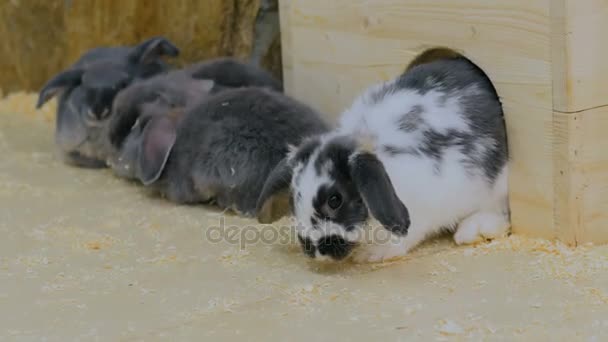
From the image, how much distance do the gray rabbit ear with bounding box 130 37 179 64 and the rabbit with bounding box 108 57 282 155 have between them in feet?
0.69

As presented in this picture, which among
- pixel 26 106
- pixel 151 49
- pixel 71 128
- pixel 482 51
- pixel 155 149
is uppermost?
pixel 482 51

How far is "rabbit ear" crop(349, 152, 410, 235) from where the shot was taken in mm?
2689

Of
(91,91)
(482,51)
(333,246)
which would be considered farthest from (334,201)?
(91,91)

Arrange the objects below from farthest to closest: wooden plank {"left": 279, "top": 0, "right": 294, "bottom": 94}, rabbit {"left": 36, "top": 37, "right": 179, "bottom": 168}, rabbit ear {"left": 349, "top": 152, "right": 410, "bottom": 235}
Result: 1. rabbit {"left": 36, "top": 37, "right": 179, "bottom": 168}
2. wooden plank {"left": 279, "top": 0, "right": 294, "bottom": 94}
3. rabbit ear {"left": 349, "top": 152, "right": 410, "bottom": 235}

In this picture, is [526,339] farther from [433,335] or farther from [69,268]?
[69,268]

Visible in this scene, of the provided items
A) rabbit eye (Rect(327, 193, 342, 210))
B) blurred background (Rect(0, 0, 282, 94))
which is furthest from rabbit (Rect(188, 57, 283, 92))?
rabbit eye (Rect(327, 193, 342, 210))

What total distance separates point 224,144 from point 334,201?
0.95 meters

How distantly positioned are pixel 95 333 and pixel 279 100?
145 centimetres

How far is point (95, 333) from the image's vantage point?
2605 millimetres

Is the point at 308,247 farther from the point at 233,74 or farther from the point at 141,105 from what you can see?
the point at 233,74

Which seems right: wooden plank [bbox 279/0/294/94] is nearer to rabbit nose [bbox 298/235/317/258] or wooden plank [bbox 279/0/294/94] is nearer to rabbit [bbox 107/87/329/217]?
rabbit [bbox 107/87/329/217]

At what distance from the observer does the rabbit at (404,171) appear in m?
2.85

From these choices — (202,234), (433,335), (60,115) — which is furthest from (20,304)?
(60,115)

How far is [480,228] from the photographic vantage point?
125 inches
